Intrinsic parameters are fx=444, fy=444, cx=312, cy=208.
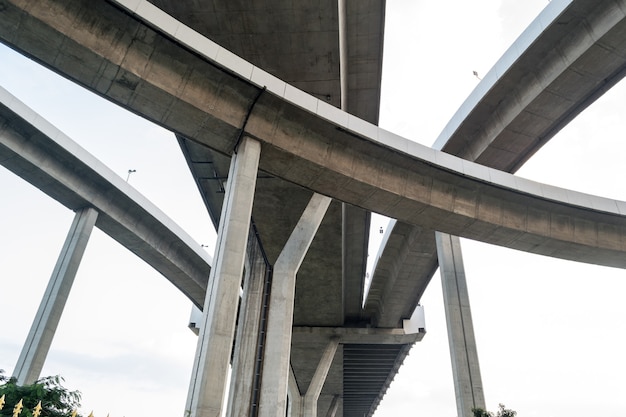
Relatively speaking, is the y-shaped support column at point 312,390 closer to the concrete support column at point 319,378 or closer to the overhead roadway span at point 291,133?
the concrete support column at point 319,378

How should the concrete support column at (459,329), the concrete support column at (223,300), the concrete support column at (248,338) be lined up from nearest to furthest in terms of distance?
the concrete support column at (223,300) → the concrete support column at (459,329) → the concrete support column at (248,338)

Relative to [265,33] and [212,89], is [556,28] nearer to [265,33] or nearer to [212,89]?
[265,33]

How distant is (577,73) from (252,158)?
11.8m

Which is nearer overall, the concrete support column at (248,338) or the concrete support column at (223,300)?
the concrete support column at (223,300)

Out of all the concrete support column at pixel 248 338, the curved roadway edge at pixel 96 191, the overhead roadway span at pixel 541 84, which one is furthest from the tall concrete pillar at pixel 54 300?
the overhead roadway span at pixel 541 84

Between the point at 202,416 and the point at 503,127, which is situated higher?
the point at 503,127

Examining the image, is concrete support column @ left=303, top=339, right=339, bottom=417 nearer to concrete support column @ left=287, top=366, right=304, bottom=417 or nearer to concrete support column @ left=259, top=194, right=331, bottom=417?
concrete support column @ left=287, top=366, right=304, bottom=417

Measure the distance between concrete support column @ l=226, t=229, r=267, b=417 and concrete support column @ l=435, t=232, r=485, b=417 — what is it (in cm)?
777

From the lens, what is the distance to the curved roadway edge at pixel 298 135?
10.0 metres

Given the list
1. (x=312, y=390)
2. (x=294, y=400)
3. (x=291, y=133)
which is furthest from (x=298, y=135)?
(x=294, y=400)

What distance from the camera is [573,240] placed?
16.1m

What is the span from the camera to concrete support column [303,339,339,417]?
32500 millimetres

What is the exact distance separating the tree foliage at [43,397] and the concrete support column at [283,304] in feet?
35.9

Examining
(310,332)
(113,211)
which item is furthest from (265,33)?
(310,332)
